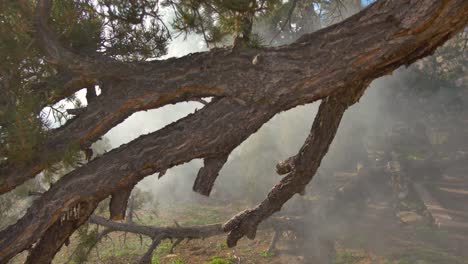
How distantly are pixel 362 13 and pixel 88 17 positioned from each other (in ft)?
6.66

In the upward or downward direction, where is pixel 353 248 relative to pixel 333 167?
downward

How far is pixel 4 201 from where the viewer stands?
743 centimetres

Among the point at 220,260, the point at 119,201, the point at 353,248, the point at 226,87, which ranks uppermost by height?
the point at 226,87

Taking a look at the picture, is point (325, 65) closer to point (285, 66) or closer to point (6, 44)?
point (285, 66)

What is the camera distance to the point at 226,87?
2607 millimetres

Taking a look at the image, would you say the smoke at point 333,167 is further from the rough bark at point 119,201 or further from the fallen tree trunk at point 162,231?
the rough bark at point 119,201

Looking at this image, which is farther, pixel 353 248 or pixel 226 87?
pixel 353 248

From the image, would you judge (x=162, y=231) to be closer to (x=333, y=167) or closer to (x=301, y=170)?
(x=301, y=170)

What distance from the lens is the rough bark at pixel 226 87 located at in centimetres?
227

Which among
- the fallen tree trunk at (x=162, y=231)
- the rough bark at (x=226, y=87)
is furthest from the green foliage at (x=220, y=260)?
the rough bark at (x=226, y=87)

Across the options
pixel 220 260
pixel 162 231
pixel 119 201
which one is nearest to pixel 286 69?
pixel 119 201

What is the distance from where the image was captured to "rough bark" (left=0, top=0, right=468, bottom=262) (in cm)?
227

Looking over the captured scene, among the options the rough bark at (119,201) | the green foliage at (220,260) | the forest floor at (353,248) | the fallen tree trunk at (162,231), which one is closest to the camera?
the rough bark at (119,201)

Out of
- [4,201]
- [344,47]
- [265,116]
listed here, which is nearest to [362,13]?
[344,47]
